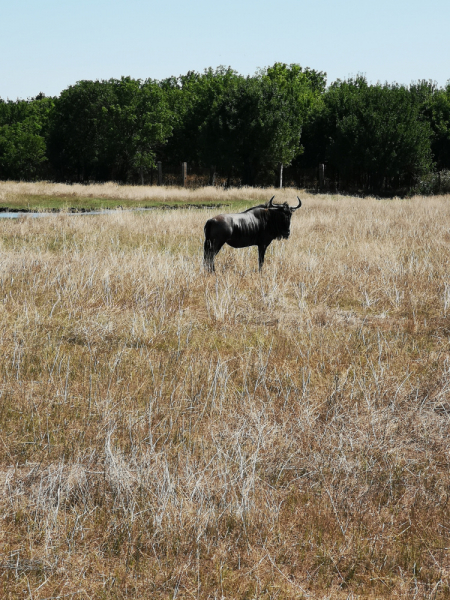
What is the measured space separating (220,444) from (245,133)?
39978 mm

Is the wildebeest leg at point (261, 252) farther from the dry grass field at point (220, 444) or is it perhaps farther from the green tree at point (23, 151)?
the green tree at point (23, 151)

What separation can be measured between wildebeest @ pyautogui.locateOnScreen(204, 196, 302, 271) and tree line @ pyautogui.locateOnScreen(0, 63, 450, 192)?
33323 mm

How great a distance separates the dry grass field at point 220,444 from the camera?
2707 mm

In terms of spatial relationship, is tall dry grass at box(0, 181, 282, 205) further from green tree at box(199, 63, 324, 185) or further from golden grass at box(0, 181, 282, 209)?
green tree at box(199, 63, 324, 185)

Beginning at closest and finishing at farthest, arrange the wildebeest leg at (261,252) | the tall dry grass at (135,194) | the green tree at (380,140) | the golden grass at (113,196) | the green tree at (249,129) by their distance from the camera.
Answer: the wildebeest leg at (261,252), the golden grass at (113,196), the tall dry grass at (135,194), the green tree at (380,140), the green tree at (249,129)

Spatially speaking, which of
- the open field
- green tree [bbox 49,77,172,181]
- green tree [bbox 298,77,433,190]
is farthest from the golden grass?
green tree [bbox 49,77,172,181]

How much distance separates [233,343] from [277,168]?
4438cm

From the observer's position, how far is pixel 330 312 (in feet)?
23.8

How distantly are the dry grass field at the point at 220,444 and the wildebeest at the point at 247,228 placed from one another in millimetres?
1298

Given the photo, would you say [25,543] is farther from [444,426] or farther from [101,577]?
[444,426]

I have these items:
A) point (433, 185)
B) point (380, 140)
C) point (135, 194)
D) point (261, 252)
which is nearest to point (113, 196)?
point (135, 194)

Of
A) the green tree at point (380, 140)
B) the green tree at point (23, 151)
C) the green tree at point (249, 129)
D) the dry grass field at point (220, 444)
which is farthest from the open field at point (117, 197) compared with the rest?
the green tree at point (23, 151)

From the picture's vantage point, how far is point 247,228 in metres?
9.02

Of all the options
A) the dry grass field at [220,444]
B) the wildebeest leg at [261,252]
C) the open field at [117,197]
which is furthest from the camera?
the open field at [117,197]
